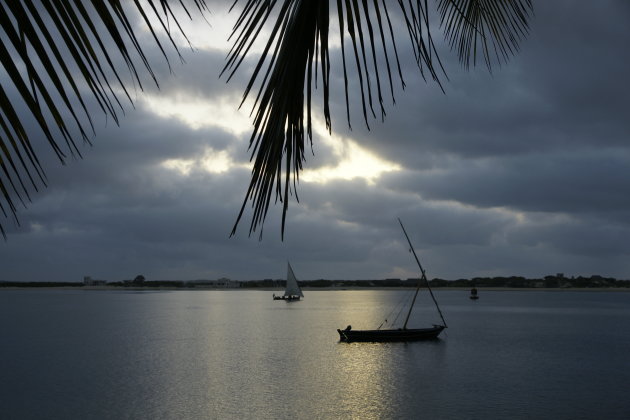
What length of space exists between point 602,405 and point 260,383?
2913 centimetres

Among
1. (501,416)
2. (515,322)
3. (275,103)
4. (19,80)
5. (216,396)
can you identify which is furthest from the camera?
(515,322)

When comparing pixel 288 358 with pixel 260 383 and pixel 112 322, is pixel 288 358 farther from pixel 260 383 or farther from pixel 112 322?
pixel 112 322

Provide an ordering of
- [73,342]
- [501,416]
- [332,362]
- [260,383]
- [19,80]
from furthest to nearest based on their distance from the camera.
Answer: [73,342]
[332,362]
[260,383]
[501,416]
[19,80]

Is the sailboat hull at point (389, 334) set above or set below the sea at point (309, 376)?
above

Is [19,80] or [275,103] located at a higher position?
[275,103]

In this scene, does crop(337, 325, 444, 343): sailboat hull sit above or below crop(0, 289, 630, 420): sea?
above

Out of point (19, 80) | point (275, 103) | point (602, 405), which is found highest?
point (275, 103)

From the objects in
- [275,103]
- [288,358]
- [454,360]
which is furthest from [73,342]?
[275,103]

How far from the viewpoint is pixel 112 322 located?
13050cm

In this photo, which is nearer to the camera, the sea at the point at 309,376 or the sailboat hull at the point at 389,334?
the sea at the point at 309,376

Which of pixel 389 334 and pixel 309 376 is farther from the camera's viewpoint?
pixel 389 334

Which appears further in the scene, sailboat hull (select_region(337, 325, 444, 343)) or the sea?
sailboat hull (select_region(337, 325, 444, 343))

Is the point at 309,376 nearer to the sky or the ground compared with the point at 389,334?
nearer to the ground

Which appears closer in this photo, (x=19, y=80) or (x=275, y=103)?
(x=19, y=80)
